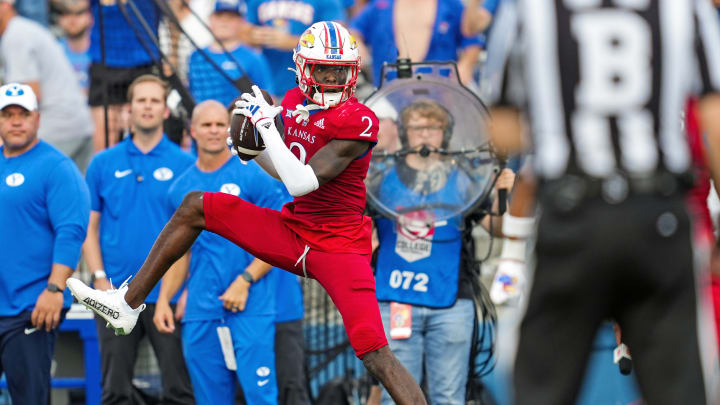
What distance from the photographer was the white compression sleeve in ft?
19.0

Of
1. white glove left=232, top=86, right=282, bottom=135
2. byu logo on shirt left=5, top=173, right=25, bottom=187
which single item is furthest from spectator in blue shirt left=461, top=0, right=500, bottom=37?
byu logo on shirt left=5, top=173, right=25, bottom=187

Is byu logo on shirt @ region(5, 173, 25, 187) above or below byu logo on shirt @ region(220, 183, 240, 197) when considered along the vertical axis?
above

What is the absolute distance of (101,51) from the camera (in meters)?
9.17

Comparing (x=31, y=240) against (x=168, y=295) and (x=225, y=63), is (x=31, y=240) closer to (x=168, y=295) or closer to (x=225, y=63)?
(x=168, y=295)

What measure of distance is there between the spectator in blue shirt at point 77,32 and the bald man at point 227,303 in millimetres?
3934

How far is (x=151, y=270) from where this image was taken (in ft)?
20.0

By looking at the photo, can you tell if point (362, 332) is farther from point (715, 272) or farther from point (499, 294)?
point (715, 272)

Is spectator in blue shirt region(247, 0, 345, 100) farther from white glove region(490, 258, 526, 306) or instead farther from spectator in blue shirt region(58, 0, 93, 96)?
white glove region(490, 258, 526, 306)

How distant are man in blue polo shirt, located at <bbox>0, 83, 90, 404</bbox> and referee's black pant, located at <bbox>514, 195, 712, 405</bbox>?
14.0ft

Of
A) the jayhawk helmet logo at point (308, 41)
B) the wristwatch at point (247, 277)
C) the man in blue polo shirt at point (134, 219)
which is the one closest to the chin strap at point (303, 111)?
the jayhawk helmet logo at point (308, 41)

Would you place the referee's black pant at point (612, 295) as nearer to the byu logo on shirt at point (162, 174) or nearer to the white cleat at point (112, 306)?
the white cleat at point (112, 306)

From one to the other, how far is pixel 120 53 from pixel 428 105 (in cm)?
300

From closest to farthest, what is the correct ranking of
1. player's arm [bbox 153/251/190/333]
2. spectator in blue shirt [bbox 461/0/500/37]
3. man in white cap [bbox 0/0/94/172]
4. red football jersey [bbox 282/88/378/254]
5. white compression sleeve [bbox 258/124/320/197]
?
white compression sleeve [bbox 258/124/320/197]
red football jersey [bbox 282/88/378/254]
player's arm [bbox 153/251/190/333]
spectator in blue shirt [bbox 461/0/500/37]
man in white cap [bbox 0/0/94/172]

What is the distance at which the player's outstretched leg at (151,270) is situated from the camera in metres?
Answer: 6.05
